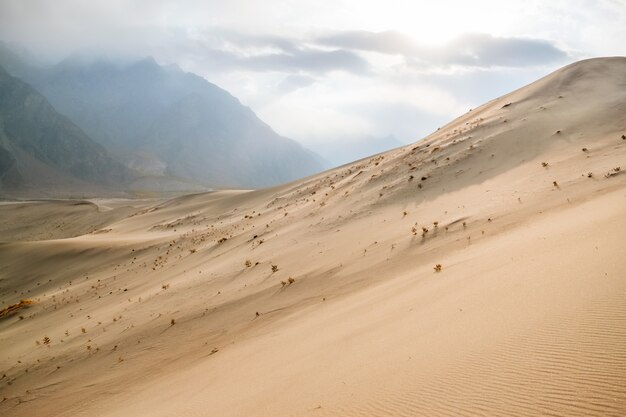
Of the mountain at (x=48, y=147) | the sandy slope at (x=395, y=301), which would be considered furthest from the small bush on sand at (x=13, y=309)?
the mountain at (x=48, y=147)

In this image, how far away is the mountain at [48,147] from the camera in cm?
13688

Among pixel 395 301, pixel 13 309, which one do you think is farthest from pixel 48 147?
pixel 395 301

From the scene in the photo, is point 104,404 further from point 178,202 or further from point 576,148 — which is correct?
point 178,202

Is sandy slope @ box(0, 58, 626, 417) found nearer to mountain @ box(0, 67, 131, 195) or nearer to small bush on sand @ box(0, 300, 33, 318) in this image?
small bush on sand @ box(0, 300, 33, 318)

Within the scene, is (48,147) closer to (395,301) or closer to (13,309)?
(13,309)

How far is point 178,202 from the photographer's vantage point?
47.0 meters

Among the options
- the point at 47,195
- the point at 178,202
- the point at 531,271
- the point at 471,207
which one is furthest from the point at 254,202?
the point at 47,195

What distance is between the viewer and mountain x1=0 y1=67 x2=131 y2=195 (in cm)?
13688

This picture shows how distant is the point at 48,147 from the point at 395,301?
175414mm

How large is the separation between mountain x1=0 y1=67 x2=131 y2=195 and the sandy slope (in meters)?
134

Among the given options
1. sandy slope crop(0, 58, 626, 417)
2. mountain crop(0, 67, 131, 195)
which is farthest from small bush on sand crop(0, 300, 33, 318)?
mountain crop(0, 67, 131, 195)

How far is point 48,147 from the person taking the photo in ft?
497

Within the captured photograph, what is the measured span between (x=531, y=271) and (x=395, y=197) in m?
10.4

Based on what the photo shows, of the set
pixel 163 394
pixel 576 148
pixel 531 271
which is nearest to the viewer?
pixel 531 271
